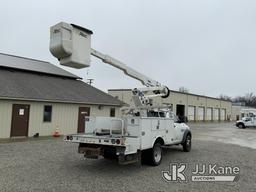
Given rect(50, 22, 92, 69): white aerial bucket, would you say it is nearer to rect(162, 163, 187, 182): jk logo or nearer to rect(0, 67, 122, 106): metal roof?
rect(162, 163, 187, 182): jk logo

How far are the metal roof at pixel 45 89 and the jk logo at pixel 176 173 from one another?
1043 centimetres

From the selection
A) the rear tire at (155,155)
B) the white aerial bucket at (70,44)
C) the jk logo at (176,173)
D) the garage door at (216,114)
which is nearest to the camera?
the white aerial bucket at (70,44)

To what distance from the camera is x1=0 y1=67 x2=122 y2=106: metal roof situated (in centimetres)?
1631

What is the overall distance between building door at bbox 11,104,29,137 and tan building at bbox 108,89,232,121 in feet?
77.3

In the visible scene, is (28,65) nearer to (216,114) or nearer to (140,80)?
(140,80)

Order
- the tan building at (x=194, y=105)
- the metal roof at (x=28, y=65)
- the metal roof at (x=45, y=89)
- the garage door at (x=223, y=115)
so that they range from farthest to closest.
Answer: the garage door at (x=223, y=115)
the tan building at (x=194, y=105)
the metal roof at (x=28, y=65)
the metal roof at (x=45, y=89)

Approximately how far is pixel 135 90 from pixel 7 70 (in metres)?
12.6

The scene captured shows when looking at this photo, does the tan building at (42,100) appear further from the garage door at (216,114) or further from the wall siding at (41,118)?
the garage door at (216,114)

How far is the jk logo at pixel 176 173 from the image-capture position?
7.55 meters

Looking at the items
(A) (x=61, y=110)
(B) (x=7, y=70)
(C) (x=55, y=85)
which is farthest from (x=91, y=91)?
(B) (x=7, y=70)

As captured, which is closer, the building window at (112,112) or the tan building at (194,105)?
the building window at (112,112)

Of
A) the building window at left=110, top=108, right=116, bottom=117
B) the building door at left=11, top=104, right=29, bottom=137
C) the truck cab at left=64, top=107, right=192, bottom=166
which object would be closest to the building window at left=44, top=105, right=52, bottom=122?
the building door at left=11, top=104, right=29, bottom=137

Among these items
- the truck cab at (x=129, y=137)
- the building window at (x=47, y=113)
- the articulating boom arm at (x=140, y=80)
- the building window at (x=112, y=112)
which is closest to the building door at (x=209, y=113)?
the building window at (x=112, y=112)

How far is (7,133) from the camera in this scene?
611 inches
